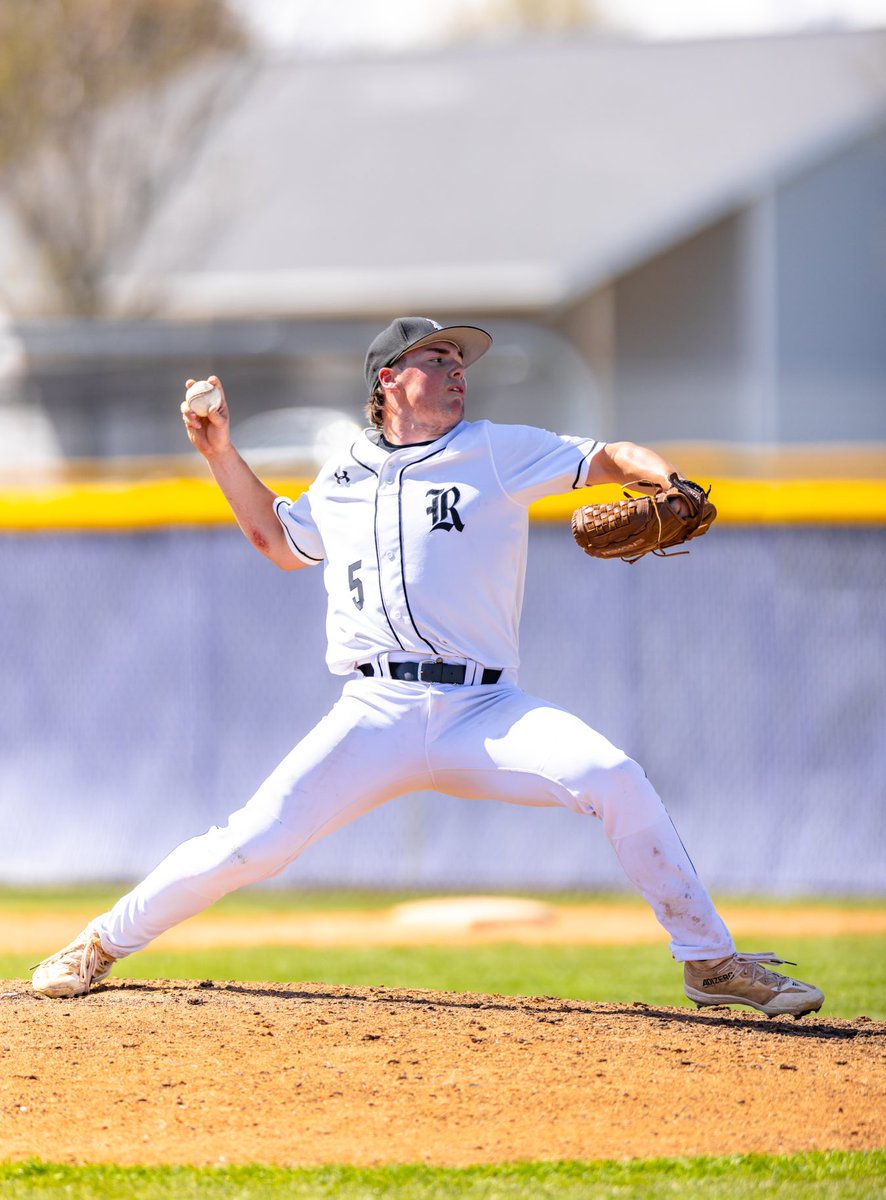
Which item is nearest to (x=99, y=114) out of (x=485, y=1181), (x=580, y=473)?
(x=580, y=473)

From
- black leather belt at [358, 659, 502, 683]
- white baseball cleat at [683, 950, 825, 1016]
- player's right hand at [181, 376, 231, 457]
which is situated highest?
player's right hand at [181, 376, 231, 457]

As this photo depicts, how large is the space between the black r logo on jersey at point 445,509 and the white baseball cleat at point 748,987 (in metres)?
1.30

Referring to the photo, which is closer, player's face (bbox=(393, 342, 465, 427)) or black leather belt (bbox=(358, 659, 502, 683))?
black leather belt (bbox=(358, 659, 502, 683))

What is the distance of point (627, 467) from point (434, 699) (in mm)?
773

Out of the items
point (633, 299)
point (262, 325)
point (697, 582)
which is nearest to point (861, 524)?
point (697, 582)

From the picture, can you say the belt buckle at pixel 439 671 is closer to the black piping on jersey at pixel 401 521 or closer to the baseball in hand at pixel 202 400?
the black piping on jersey at pixel 401 521

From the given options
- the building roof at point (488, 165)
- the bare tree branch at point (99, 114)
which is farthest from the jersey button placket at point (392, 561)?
the bare tree branch at point (99, 114)

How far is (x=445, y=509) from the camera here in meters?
4.50

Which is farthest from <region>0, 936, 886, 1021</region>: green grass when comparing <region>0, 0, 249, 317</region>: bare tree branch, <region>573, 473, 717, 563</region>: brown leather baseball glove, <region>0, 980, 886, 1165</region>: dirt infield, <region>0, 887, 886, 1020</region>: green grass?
<region>0, 0, 249, 317</region>: bare tree branch

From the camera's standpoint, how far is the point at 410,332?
4.64 m

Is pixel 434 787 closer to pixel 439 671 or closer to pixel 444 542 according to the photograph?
pixel 439 671

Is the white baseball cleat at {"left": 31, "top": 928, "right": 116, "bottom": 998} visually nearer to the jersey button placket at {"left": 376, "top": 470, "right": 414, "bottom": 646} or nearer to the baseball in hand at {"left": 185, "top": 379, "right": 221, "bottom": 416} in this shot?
the jersey button placket at {"left": 376, "top": 470, "right": 414, "bottom": 646}

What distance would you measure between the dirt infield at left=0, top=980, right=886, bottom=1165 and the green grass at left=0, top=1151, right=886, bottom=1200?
0.23ft

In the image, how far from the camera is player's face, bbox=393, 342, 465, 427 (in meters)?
4.64
